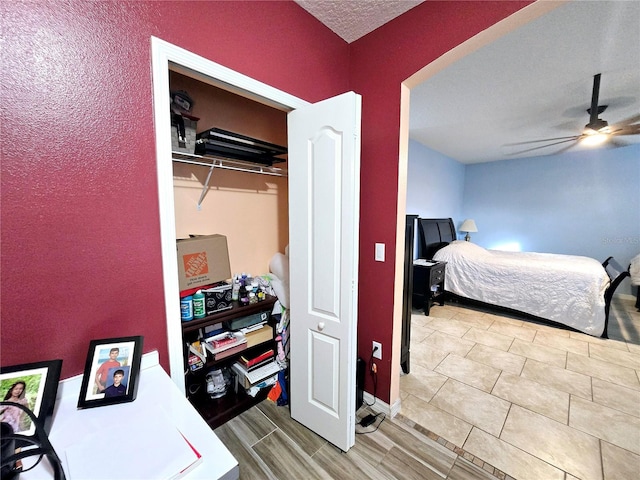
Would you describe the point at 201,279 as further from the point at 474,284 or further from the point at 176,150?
the point at 474,284

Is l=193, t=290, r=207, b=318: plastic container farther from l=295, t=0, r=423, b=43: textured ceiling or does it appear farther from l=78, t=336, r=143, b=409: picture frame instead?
l=295, t=0, r=423, b=43: textured ceiling

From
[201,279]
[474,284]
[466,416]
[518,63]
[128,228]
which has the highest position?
[518,63]

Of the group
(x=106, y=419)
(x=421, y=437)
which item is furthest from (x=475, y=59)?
(x=106, y=419)

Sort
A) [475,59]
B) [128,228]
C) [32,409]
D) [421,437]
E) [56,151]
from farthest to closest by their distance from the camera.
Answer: [475,59] → [421,437] → [128,228] → [56,151] → [32,409]

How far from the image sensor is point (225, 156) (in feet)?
5.23

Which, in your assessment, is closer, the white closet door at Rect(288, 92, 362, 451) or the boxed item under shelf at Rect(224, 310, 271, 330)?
the white closet door at Rect(288, 92, 362, 451)

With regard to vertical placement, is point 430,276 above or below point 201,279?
below

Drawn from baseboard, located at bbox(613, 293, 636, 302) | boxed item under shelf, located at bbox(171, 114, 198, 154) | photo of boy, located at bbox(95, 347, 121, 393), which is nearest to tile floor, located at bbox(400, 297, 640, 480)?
baseboard, located at bbox(613, 293, 636, 302)

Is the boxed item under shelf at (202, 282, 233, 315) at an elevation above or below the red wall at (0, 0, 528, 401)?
below

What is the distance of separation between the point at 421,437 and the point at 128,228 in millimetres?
2035

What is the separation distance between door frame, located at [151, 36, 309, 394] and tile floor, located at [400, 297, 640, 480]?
1.67 m

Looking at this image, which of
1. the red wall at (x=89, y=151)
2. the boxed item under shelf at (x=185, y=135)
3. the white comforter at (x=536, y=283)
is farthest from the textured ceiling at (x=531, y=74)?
the white comforter at (x=536, y=283)

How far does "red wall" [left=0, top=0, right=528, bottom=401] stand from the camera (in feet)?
2.67

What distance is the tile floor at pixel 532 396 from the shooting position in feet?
4.95
